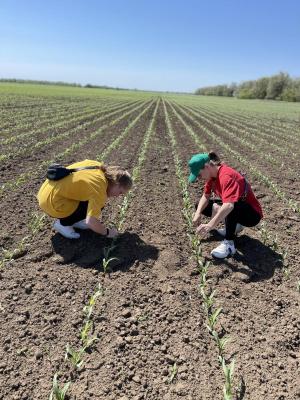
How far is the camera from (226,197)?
4.42 metres

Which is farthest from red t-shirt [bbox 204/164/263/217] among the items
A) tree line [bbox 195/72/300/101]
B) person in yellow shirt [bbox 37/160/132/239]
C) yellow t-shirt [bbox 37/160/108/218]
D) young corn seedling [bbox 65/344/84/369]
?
tree line [bbox 195/72/300/101]

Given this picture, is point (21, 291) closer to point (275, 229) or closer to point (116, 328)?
point (116, 328)

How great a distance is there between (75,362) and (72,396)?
0.28m

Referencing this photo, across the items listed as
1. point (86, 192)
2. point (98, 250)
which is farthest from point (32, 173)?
point (86, 192)

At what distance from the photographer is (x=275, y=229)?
5.89 metres

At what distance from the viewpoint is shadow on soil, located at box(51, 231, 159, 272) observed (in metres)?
4.56

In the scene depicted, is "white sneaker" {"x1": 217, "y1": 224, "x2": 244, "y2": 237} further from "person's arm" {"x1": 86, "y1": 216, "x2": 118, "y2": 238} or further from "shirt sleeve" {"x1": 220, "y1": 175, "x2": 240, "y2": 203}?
"person's arm" {"x1": 86, "y1": 216, "x2": 118, "y2": 238}

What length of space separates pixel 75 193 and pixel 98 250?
2.66 feet

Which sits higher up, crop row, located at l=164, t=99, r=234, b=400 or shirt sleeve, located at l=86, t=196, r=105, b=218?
shirt sleeve, located at l=86, t=196, r=105, b=218

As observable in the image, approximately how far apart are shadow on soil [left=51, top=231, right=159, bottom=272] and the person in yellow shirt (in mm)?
250

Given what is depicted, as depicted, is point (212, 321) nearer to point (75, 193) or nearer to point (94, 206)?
point (94, 206)

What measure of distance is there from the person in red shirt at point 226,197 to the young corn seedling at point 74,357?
2.07 meters

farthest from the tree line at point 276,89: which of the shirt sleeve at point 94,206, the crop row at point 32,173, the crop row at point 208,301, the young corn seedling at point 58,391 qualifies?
the young corn seedling at point 58,391

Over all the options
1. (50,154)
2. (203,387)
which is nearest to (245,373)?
(203,387)
